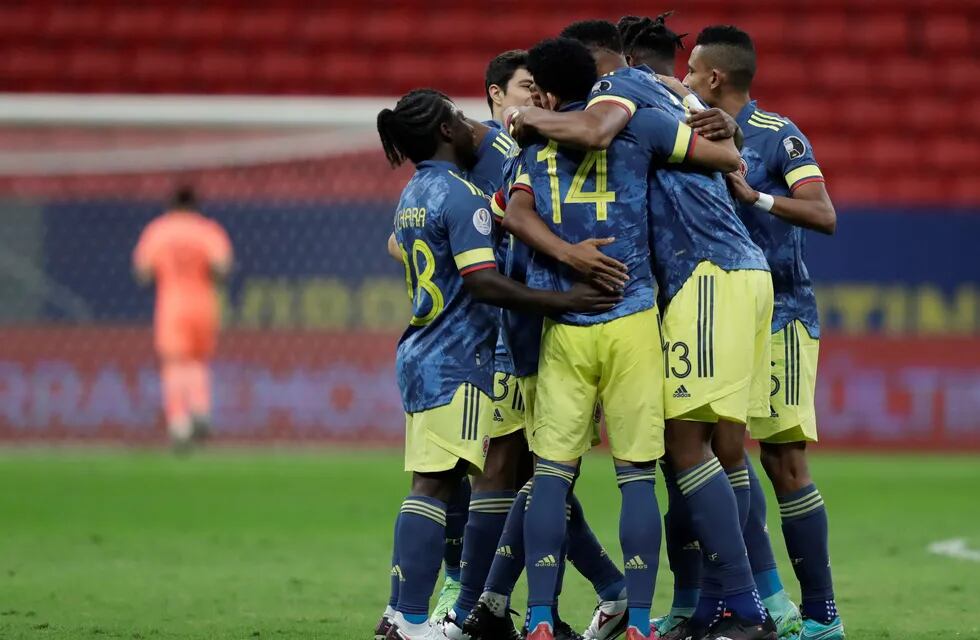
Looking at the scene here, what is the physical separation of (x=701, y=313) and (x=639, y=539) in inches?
27.6

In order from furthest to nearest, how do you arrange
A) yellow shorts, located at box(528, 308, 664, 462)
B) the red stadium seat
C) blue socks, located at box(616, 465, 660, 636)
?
the red stadium seat < yellow shorts, located at box(528, 308, 664, 462) < blue socks, located at box(616, 465, 660, 636)

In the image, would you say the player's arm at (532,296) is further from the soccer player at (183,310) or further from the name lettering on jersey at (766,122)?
the soccer player at (183,310)

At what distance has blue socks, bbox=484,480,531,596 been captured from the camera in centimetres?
510

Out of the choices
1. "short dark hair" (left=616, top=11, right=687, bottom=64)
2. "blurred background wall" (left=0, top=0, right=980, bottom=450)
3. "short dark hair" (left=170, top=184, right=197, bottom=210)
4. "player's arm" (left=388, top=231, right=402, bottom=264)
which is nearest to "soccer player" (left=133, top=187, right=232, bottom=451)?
"short dark hair" (left=170, top=184, right=197, bottom=210)

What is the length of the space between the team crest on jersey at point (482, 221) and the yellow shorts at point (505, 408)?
0.57 meters

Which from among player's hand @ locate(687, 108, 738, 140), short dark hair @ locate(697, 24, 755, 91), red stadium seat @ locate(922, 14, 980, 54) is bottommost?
player's hand @ locate(687, 108, 738, 140)

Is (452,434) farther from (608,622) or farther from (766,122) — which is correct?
(766,122)

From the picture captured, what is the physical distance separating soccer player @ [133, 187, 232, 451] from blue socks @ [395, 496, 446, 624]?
8.04 metres

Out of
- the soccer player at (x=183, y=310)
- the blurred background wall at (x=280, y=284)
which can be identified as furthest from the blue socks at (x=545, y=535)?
the soccer player at (x=183, y=310)

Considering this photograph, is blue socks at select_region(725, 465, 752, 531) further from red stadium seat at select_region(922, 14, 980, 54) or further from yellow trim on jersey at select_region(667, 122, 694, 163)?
red stadium seat at select_region(922, 14, 980, 54)

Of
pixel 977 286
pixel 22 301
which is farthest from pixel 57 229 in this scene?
pixel 977 286

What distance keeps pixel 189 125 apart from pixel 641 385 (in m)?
8.84

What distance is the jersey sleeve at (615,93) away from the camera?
477 cm

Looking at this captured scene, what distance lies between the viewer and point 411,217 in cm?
498
